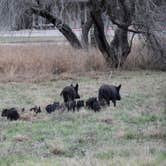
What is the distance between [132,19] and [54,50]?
3150 mm

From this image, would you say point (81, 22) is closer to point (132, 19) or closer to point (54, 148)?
point (132, 19)

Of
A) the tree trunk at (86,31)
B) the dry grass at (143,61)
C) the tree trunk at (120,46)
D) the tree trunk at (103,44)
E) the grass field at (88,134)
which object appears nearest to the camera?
the grass field at (88,134)

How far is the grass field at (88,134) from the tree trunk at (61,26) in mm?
6098

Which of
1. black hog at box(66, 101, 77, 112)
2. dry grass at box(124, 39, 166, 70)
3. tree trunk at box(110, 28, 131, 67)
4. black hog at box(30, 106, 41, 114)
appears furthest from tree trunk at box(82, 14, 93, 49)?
black hog at box(30, 106, 41, 114)

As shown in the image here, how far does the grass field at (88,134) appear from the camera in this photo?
6680 mm

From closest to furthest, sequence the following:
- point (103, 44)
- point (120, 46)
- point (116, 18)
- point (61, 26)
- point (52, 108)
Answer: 1. point (52, 108)
2. point (116, 18)
3. point (103, 44)
4. point (120, 46)
5. point (61, 26)

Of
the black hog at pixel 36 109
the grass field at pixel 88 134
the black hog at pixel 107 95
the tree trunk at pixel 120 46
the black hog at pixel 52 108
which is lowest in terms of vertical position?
the grass field at pixel 88 134

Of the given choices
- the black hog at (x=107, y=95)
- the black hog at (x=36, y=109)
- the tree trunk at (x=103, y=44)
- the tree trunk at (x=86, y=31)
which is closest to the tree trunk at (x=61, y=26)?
the tree trunk at (x=86, y=31)

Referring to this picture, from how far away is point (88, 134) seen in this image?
827cm

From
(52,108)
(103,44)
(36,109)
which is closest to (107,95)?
(52,108)

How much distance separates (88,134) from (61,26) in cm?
1165

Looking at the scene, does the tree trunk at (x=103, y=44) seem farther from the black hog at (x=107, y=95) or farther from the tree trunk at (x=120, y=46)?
the black hog at (x=107, y=95)

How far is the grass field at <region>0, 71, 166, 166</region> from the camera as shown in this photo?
668cm

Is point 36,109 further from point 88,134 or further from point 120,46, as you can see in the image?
point 120,46
